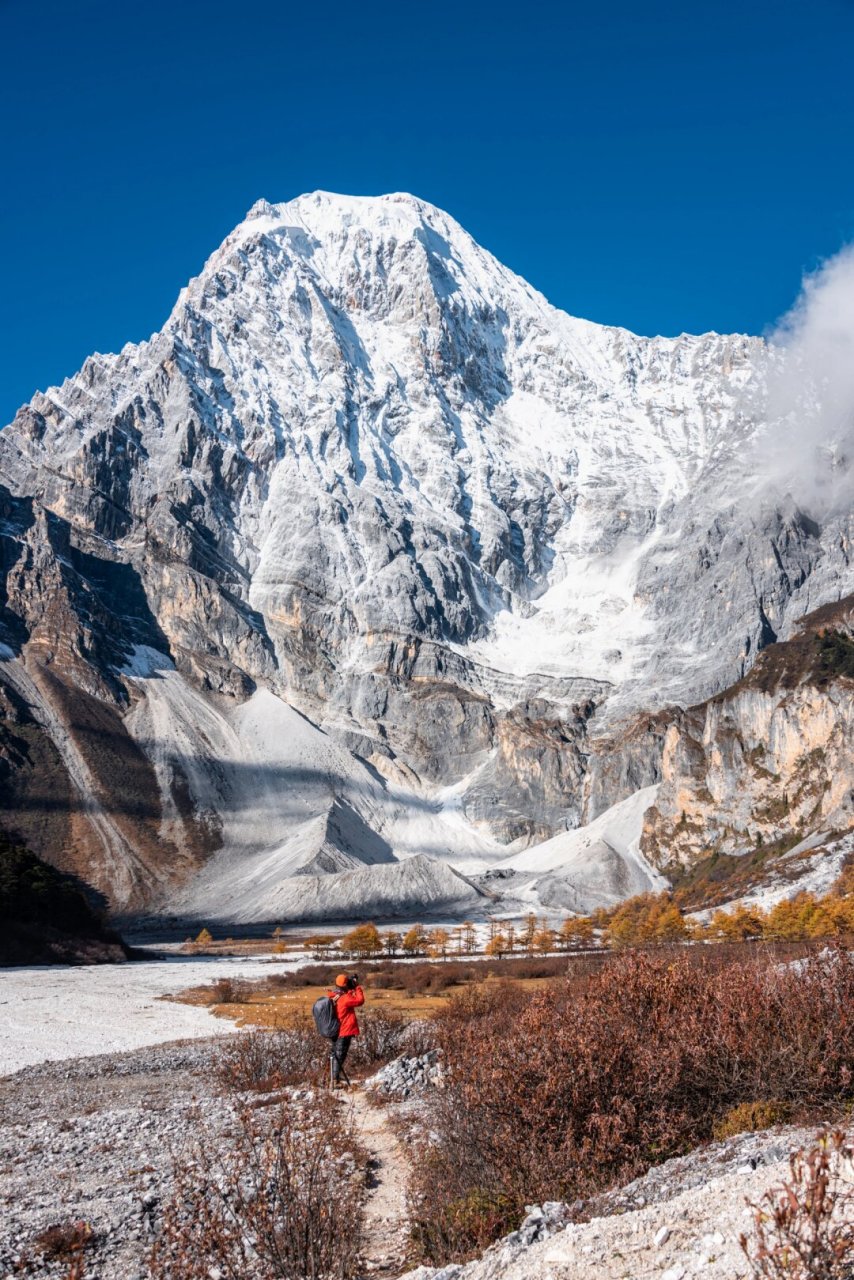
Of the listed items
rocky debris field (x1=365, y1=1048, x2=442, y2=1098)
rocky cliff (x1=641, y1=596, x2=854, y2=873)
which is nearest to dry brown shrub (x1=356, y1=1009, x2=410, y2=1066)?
rocky debris field (x1=365, y1=1048, x2=442, y2=1098)

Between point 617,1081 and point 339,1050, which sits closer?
point 617,1081

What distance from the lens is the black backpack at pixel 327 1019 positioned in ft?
55.2

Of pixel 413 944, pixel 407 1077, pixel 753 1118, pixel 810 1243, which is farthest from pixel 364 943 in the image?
pixel 810 1243

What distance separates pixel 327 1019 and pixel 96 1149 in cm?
444

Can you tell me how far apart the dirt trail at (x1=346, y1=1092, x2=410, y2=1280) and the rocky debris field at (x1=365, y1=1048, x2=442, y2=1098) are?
0.87 metres

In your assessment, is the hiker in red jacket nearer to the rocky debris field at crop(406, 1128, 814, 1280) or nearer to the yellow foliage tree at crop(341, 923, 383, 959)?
the rocky debris field at crop(406, 1128, 814, 1280)

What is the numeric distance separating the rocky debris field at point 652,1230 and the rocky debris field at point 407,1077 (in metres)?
9.31

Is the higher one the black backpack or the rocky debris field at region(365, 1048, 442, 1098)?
the black backpack

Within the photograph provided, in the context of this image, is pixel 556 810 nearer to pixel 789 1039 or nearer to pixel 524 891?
pixel 524 891

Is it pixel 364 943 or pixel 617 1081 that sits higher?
pixel 617 1081

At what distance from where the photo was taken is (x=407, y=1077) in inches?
720

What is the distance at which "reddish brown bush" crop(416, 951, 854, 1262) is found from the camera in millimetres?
9508

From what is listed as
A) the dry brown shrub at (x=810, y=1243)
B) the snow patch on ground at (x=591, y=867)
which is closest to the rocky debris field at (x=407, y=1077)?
the dry brown shrub at (x=810, y=1243)

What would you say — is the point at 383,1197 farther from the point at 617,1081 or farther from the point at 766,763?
the point at 766,763
